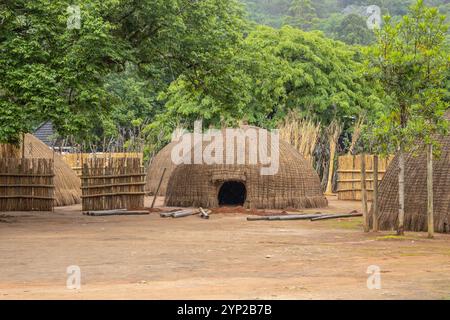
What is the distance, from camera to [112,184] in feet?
93.1

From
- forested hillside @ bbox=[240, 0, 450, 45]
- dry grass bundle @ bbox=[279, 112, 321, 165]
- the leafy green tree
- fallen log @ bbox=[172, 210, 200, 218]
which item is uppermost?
forested hillside @ bbox=[240, 0, 450, 45]

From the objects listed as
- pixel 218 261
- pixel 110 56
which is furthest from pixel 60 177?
pixel 218 261

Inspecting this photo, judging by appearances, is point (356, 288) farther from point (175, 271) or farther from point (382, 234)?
point (382, 234)

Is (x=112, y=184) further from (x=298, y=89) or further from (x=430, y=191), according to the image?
(x=298, y=89)

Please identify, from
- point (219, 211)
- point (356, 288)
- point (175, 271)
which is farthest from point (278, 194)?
point (356, 288)

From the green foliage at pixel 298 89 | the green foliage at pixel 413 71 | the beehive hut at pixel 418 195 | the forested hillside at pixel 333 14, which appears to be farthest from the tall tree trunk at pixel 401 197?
the forested hillside at pixel 333 14

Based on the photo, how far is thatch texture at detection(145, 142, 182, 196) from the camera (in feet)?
131

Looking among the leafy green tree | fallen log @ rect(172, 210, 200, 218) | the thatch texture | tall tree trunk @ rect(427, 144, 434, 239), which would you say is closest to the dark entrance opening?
fallen log @ rect(172, 210, 200, 218)

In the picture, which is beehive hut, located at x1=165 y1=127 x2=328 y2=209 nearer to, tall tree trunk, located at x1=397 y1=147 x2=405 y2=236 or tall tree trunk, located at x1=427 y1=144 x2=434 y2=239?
tall tree trunk, located at x1=397 y1=147 x2=405 y2=236

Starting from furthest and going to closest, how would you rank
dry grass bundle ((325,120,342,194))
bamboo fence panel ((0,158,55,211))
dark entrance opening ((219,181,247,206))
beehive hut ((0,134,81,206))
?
dry grass bundle ((325,120,342,194)) → dark entrance opening ((219,181,247,206)) → beehive hut ((0,134,81,206)) → bamboo fence panel ((0,158,55,211))

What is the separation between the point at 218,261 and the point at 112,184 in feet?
49.7

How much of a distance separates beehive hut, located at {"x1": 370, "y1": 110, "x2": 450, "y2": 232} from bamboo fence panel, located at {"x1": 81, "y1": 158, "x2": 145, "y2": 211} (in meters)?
11.2
